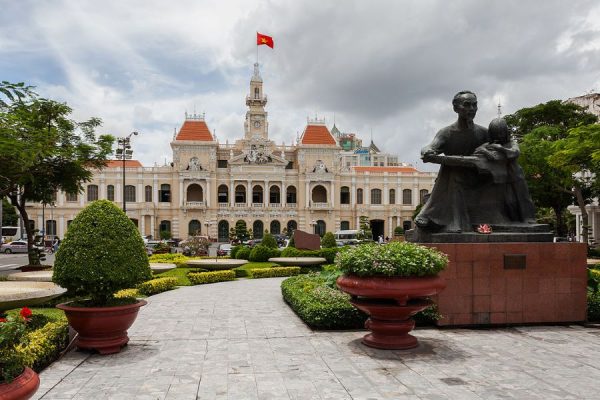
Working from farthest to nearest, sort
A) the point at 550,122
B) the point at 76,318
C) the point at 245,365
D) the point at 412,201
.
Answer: the point at 412,201, the point at 550,122, the point at 76,318, the point at 245,365

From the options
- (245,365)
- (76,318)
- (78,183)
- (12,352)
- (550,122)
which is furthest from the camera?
(550,122)

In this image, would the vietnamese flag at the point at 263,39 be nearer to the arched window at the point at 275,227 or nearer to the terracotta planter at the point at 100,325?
the arched window at the point at 275,227

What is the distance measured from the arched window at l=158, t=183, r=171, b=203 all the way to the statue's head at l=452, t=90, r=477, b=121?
54.2m

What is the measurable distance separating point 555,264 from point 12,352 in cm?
729

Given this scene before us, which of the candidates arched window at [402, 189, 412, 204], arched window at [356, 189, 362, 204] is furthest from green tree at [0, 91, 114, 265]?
arched window at [402, 189, 412, 204]

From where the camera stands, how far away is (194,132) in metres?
60.5

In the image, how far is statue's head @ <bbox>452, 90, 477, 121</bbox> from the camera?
7965mm

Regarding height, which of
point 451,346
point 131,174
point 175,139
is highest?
point 175,139

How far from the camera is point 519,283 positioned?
25.0 feet

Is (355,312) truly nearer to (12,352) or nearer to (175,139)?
(12,352)

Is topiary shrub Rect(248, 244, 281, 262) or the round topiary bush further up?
the round topiary bush

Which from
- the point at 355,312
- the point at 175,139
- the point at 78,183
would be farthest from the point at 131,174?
the point at 355,312

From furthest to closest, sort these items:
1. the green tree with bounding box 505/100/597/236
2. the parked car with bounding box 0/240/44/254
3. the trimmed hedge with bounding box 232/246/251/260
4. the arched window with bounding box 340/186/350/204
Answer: the arched window with bounding box 340/186/350/204 < the parked car with bounding box 0/240/44/254 < the green tree with bounding box 505/100/597/236 < the trimmed hedge with bounding box 232/246/251/260

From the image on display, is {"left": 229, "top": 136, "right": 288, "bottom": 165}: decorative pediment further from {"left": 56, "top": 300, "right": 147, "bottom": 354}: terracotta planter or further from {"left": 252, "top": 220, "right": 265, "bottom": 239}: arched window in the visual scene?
{"left": 56, "top": 300, "right": 147, "bottom": 354}: terracotta planter
